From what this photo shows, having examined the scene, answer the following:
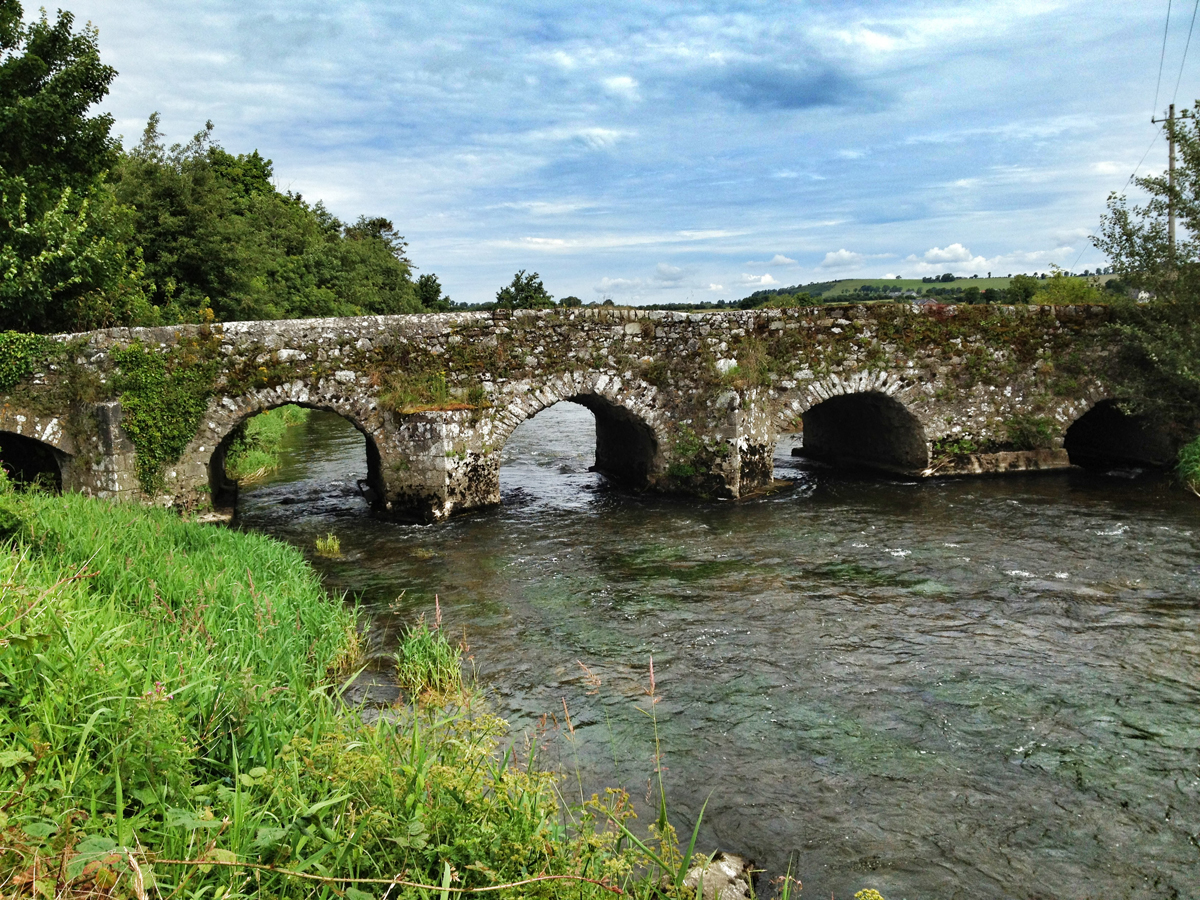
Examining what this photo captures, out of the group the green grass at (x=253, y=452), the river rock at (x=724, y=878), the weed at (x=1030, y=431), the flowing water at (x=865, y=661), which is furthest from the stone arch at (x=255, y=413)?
the weed at (x=1030, y=431)

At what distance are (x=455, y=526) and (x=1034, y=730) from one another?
8.84m

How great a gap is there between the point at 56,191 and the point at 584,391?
10744 mm

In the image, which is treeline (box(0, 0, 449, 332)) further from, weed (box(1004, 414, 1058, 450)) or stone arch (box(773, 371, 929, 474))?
weed (box(1004, 414, 1058, 450))

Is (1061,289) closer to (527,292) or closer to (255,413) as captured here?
(527,292)

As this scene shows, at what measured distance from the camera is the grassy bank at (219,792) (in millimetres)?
2891

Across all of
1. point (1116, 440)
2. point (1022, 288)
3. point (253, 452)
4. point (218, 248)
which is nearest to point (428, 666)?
point (253, 452)

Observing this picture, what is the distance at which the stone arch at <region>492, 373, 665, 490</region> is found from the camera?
1372 centimetres

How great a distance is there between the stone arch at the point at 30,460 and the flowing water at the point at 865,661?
3.00 meters

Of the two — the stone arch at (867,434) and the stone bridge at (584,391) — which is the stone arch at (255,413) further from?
the stone arch at (867,434)

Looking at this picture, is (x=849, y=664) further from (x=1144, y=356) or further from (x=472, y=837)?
(x=1144, y=356)

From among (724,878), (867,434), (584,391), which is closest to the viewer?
(724,878)

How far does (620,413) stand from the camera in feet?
51.1

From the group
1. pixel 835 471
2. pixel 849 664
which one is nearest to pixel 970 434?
pixel 835 471

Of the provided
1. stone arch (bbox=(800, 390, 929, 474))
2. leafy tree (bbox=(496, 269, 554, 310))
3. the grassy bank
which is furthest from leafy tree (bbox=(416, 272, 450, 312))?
the grassy bank
